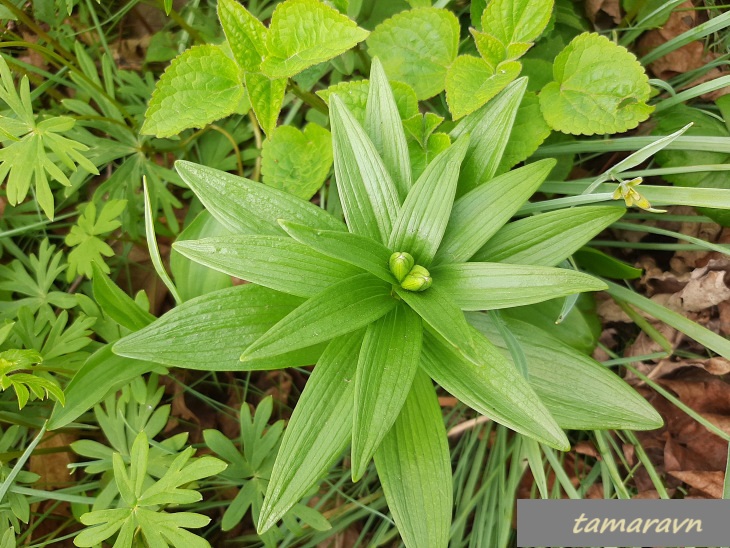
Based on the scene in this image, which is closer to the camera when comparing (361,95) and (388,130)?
(388,130)

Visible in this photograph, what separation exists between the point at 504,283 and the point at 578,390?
310 millimetres

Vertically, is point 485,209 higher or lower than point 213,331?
higher

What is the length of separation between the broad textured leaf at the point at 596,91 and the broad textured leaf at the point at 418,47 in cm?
23

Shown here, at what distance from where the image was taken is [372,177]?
96 cm

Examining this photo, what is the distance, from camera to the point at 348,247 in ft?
2.72

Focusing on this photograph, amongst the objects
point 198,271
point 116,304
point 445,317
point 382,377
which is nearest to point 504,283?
point 445,317

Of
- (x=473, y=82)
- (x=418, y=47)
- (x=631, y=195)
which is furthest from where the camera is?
(x=418, y=47)

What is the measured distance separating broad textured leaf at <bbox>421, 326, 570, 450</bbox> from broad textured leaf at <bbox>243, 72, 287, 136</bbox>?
20.7 inches

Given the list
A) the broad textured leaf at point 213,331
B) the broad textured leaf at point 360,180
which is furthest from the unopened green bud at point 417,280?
the broad textured leaf at point 213,331

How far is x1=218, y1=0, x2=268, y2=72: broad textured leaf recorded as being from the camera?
0.96 metres

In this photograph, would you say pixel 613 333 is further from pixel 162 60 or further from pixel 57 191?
pixel 57 191

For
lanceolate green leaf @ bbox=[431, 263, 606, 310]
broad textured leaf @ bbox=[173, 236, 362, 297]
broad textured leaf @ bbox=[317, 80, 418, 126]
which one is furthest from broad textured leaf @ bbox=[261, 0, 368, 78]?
lanceolate green leaf @ bbox=[431, 263, 606, 310]

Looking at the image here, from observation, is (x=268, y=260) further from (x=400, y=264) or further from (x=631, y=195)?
(x=631, y=195)

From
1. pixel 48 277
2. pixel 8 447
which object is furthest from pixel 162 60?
pixel 8 447
